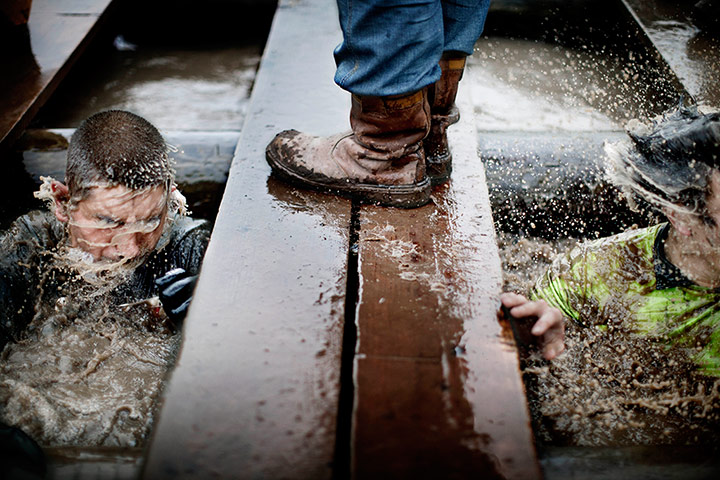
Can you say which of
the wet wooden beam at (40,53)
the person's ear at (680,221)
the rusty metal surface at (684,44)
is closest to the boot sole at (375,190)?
the person's ear at (680,221)

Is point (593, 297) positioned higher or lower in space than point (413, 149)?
lower

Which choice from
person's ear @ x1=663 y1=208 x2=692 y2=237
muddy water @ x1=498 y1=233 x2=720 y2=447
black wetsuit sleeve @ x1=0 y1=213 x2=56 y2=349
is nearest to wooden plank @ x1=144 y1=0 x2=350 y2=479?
muddy water @ x1=498 y1=233 x2=720 y2=447

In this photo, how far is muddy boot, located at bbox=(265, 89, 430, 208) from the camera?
6.64 ft

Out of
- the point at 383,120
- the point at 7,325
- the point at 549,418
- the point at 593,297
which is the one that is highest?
the point at 383,120

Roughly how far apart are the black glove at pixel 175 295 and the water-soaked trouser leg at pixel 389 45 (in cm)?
111

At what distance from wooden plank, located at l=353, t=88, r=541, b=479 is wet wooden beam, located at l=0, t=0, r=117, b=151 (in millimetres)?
2407

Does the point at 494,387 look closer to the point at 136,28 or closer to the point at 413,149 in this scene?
the point at 413,149

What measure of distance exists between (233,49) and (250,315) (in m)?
4.41

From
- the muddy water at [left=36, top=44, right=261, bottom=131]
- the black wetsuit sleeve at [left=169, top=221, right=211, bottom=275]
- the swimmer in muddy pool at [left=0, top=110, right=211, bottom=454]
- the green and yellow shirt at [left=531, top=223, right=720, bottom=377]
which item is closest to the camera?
the green and yellow shirt at [left=531, top=223, right=720, bottom=377]

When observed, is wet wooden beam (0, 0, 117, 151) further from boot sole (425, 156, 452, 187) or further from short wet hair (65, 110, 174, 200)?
boot sole (425, 156, 452, 187)

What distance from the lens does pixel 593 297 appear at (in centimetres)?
208

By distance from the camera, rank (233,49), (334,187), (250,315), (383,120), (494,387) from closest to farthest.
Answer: (494,387), (250,315), (383,120), (334,187), (233,49)

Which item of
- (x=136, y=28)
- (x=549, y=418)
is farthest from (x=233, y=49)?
(x=549, y=418)

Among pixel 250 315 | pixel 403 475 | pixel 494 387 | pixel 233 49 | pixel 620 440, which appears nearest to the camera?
pixel 403 475
